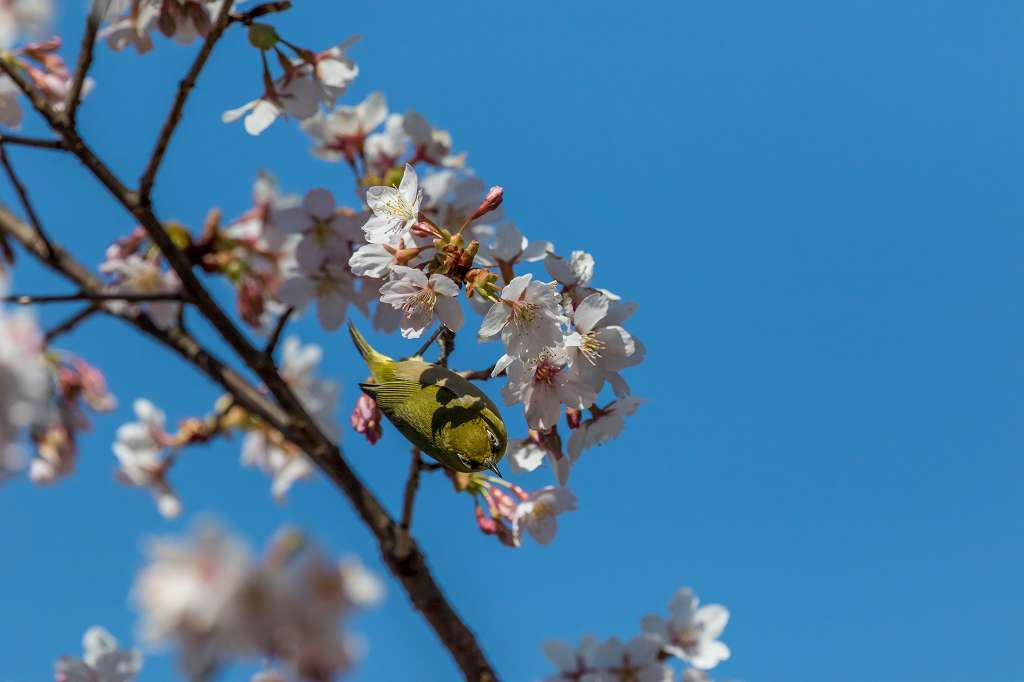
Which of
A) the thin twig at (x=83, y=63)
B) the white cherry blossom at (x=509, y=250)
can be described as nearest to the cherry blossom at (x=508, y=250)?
the white cherry blossom at (x=509, y=250)

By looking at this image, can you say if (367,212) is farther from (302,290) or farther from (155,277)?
(155,277)

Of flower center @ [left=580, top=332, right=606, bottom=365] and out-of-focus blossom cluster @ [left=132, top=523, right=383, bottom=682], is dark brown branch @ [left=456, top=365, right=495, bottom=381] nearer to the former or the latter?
flower center @ [left=580, top=332, right=606, bottom=365]

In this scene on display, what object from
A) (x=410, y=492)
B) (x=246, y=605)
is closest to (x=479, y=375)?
(x=410, y=492)

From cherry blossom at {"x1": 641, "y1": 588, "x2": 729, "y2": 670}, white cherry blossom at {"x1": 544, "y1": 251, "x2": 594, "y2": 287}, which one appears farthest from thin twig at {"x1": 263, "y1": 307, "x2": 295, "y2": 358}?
cherry blossom at {"x1": 641, "y1": 588, "x2": 729, "y2": 670}

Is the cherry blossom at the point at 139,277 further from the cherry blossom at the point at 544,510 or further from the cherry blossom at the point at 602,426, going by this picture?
the cherry blossom at the point at 602,426

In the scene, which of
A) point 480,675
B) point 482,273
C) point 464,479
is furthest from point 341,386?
point 482,273

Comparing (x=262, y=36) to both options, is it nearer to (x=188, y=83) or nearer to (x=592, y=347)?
(x=188, y=83)
